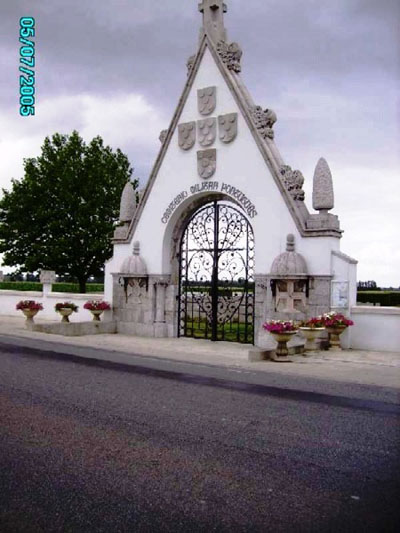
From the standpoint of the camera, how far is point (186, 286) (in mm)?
17578

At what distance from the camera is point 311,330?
1359cm

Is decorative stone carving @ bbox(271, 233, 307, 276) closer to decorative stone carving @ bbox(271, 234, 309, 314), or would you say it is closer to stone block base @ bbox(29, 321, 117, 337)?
decorative stone carving @ bbox(271, 234, 309, 314)

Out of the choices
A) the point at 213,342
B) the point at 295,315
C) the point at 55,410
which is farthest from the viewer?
the point at 213,342

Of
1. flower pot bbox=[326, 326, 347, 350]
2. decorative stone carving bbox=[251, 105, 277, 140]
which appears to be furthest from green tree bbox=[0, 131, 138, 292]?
flower pot bbox=[326, 326, 347, 350]

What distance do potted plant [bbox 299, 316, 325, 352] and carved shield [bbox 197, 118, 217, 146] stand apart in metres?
5.87

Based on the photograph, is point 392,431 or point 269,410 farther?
point 269,410

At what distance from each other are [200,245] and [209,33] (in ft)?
19.3

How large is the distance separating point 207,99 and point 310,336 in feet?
23.8

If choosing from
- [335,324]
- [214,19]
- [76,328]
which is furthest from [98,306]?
[214,19]

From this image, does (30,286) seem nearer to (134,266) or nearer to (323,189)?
(134,266)

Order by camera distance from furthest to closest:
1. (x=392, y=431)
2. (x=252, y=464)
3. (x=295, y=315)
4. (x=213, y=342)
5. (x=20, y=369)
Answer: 1. (x=213, y=342)
2. (x=295, y=315)
3. (x=20, y=369)
4. (x=392, y=431)
5. (x=252, y=464)

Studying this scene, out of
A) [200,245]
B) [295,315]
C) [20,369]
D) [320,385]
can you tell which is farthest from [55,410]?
[200,245]

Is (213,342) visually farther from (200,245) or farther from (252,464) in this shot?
(252,464)

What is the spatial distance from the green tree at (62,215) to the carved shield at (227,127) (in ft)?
68.2
